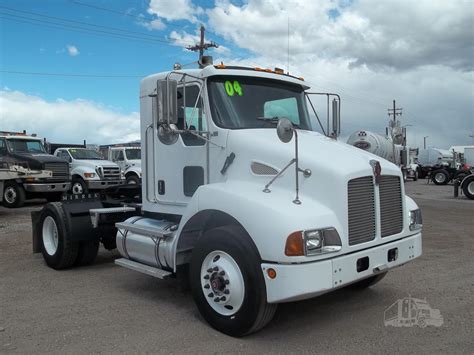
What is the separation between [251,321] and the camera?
4266 mm

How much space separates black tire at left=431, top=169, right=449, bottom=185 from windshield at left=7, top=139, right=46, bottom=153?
27.1 metres

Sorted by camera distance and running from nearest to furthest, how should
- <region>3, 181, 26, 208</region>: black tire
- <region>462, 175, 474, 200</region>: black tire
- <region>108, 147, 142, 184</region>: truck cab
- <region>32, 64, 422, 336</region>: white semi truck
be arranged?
<region>32, 64, 422, 336</region>: white semi truck < <region>3, 181, 26, 208</region>: black tire < <region>108, 147, 142, 184</region>: truck cab < <region>462, 175, 474, 200</region>: black tire

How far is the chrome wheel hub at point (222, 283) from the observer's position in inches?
172

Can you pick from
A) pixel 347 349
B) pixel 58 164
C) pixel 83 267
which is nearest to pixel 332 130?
pixel 347 349

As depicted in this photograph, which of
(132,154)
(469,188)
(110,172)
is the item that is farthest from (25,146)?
(469,188)

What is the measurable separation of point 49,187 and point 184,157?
12470 millimetres

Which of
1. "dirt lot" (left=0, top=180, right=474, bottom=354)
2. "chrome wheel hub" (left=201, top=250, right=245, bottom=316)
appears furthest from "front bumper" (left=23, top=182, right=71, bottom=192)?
"chrome wheel hub" (left=201, top=250, right=245, bottom=316)

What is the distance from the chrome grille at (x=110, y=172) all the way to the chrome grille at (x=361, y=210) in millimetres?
15934

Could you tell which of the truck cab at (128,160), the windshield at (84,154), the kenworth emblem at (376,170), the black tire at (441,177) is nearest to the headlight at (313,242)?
the kenworth emblem at (376,170)

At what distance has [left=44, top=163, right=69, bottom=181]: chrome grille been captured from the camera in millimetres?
17078

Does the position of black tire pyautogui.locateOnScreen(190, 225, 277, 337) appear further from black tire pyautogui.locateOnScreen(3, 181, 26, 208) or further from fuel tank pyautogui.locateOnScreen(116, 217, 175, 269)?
black tire pyautogui.locateOnScreen(3, 181, 26, 208)

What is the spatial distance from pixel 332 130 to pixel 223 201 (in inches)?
96.7

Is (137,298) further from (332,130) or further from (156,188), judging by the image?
(332,130)

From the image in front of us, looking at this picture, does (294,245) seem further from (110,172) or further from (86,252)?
(110,172)
